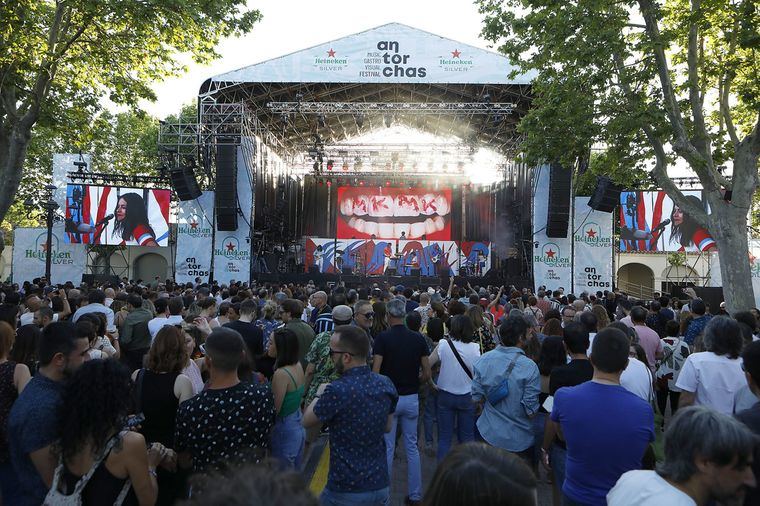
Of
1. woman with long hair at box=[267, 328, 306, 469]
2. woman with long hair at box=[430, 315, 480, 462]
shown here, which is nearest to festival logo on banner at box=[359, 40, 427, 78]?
woman with long hair at box=[430, 315, 480, 462]

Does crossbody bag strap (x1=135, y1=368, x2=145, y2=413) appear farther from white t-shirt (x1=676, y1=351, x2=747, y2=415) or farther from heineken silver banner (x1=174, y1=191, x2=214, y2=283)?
heineken silver banner (x1=174, y1=191, x2=214, y2=283)

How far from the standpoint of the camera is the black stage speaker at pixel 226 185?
1953 centimetres

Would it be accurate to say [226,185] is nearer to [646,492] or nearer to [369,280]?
[369,280]

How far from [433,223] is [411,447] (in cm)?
2373

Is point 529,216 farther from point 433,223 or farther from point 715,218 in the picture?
point 715,218

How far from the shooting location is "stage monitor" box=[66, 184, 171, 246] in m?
22.2

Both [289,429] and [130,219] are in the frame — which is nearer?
[289,429]

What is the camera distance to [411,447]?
184 inches

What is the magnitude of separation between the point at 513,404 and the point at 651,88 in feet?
29.3

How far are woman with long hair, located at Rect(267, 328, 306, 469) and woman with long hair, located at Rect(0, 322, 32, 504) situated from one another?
143 centimetres

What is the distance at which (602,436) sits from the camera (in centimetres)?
275

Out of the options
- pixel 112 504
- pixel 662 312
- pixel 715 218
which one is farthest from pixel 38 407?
pixel 715 218

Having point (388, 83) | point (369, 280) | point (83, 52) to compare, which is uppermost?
point (388, 83)

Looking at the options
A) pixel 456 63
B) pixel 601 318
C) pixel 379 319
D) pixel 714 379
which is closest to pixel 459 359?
pixel 379 319
